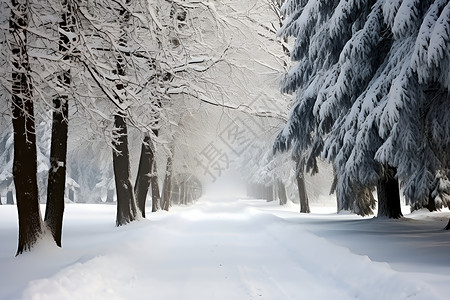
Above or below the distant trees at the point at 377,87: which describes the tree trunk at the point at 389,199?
below

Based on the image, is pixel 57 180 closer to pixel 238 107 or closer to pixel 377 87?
pixel 377 87

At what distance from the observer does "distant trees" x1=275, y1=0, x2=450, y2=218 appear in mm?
7086

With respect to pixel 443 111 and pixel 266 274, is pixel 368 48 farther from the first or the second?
pixel 266 274

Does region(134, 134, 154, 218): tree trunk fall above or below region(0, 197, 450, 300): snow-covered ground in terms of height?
above

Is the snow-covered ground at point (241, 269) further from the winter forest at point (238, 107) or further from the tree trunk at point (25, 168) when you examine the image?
the tree trunk at point (25, 168)

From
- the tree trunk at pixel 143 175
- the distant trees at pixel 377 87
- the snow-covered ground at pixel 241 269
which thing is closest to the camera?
the snow-covered ground at pixel 241 269

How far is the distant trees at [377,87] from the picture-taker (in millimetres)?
7086

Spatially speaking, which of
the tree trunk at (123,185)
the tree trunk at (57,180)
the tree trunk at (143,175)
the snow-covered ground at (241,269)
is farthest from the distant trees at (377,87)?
the tree trunk at (143,175)

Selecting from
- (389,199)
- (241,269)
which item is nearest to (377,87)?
(241,269)

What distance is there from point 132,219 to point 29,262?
8.58 m

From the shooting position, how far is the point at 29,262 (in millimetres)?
7602

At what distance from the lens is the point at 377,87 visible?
27.8 feet

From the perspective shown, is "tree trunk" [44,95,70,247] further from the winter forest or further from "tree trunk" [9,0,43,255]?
"tree trunk" [9,0,43,255]

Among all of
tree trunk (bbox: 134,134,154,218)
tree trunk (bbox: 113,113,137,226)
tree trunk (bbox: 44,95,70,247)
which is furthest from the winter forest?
tree trunk (bbox: 134,134,154,218)
